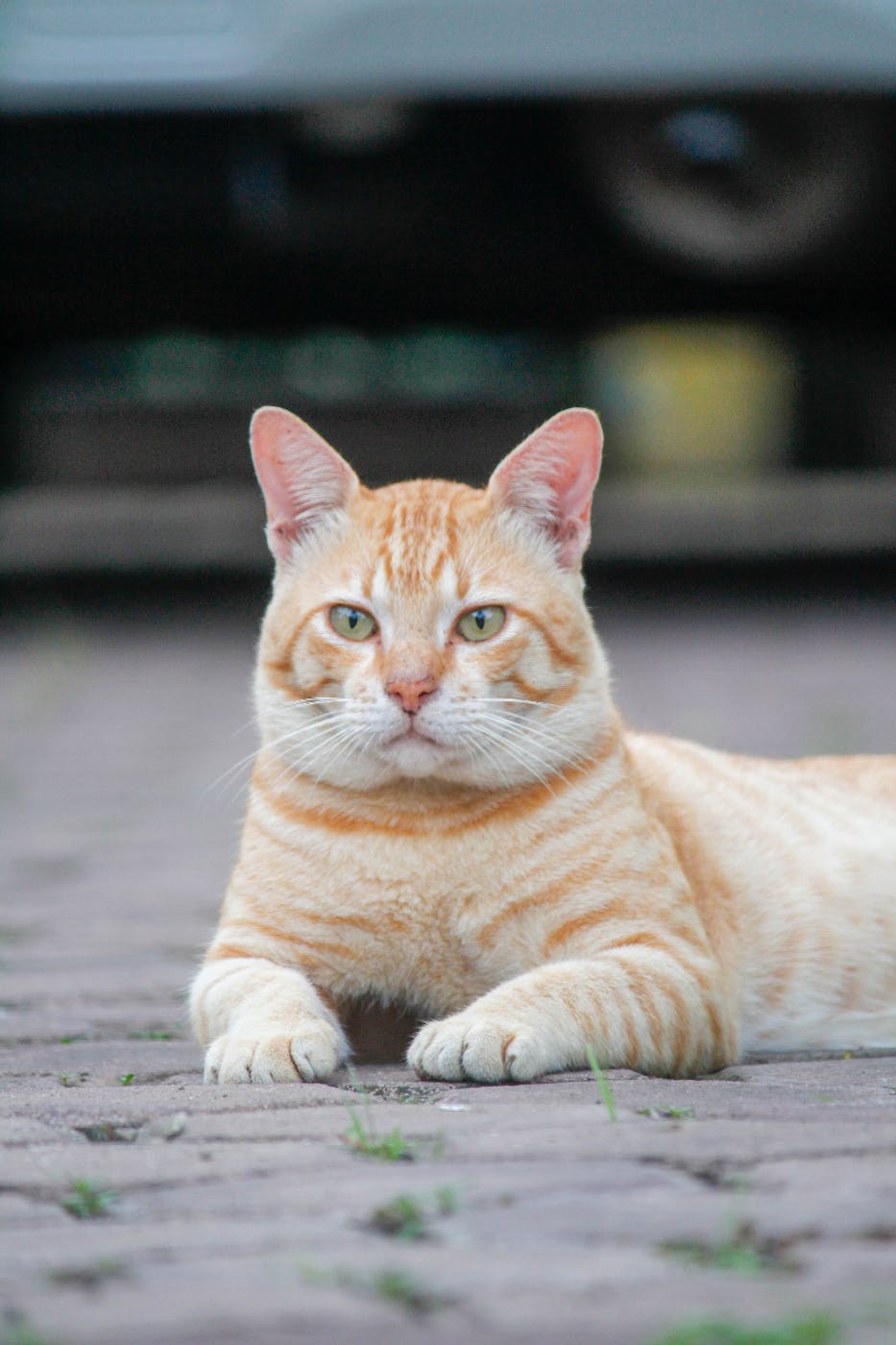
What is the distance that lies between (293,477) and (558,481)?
50 centimetres

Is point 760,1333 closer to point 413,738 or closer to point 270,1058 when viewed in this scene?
point 270,1058

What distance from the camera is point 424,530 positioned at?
10.8ft

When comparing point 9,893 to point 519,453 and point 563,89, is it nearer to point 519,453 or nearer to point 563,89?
point 519,453

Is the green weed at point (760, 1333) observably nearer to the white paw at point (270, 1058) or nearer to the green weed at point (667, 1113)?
the green weed at point (667, 1113)

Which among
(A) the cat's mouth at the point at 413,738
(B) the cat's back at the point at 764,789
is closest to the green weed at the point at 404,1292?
(A) the cat's mouth at the point at 413,738

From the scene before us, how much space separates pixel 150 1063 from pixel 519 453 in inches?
49.6

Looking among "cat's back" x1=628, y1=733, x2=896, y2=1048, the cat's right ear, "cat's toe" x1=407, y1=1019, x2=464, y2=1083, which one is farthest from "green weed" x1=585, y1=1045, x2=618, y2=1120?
the cat's right ear

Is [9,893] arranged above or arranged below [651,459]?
below

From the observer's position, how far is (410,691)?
2.98 m

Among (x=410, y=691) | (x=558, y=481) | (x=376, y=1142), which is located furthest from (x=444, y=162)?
(x=376, y=1142)

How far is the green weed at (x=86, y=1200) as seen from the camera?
205 cm

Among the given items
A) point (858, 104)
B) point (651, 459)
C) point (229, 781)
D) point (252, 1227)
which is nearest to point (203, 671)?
point (229, 781)

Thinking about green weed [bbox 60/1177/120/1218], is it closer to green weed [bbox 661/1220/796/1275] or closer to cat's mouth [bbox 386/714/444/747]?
Answer: green weed [bbox 661/1220/796/1275]

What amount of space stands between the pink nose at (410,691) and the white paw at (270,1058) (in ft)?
1.78
